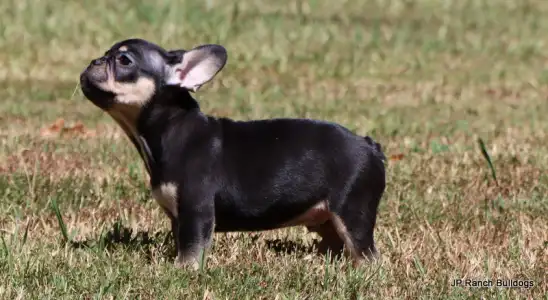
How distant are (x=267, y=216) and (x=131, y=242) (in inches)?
37.8

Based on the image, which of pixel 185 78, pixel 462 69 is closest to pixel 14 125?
pixel 185 78

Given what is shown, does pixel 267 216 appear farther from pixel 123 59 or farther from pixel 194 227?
pixel 123 59

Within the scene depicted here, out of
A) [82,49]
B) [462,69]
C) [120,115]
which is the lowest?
[462,69]

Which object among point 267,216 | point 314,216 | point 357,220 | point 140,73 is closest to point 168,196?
point 267,216

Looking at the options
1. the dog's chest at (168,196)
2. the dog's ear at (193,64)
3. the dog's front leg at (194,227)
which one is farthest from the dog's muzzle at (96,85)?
the dog's front leg at (194,227)

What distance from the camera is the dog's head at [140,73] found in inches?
212

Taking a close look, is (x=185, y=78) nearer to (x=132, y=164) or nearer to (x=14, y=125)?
(x=132, y=164)

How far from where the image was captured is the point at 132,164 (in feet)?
26.4

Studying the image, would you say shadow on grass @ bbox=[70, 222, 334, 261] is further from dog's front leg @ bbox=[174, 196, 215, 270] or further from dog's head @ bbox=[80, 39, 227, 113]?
dog's head @ bbox=[80, 39, 227, 113]

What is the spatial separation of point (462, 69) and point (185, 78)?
973cm

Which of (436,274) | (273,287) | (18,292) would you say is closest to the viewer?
(18,292)

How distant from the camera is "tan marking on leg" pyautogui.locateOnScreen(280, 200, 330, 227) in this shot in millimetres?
5547

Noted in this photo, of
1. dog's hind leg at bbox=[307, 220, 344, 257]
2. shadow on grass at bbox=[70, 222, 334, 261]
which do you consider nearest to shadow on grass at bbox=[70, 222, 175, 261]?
shadow on grass at bbox=[70, 222, 334, 261]

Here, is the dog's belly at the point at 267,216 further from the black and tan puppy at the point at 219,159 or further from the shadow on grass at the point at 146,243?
the shadow on grass at the point at 146,243
